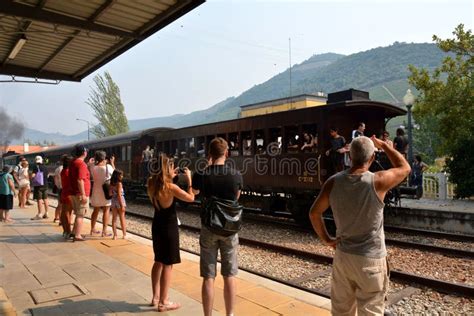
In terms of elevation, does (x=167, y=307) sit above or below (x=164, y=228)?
below

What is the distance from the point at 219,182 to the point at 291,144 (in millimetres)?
7224

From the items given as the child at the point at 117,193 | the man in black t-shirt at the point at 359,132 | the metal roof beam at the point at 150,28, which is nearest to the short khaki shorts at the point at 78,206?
the child at the point at 117,193

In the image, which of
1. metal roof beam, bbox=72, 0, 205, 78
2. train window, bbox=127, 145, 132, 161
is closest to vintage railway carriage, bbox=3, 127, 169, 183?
train window, bbox=127, 145, 132, 161

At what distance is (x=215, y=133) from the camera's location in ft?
42.8

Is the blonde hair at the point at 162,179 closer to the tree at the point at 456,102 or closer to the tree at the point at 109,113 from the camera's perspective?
the tree at the point at 456,102

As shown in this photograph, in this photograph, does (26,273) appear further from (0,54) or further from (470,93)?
(470,93)

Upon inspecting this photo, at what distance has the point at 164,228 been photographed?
389 cm

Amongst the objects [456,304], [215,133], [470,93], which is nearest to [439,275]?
[456,304]

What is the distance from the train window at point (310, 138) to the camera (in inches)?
382

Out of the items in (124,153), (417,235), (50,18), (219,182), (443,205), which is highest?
(50,18)

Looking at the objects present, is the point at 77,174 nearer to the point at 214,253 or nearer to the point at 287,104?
the point at 214,253

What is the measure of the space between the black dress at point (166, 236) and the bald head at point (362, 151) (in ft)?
6.76

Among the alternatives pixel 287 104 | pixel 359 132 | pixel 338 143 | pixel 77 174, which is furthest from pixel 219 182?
pixel 287 104

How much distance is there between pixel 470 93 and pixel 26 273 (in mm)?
14689
